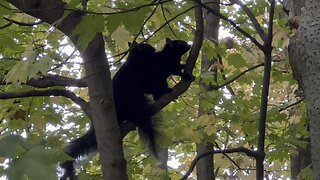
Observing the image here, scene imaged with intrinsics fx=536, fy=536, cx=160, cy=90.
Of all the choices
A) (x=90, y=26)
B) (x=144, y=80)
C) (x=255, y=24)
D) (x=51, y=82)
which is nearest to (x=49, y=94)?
(x=51, y=82)

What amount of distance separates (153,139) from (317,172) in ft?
5.52

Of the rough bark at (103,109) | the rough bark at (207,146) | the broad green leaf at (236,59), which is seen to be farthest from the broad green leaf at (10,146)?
the rough bark at (207,146)

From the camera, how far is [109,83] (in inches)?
82.2

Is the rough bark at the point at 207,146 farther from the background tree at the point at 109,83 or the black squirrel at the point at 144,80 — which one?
the black squirrel at the point at 144,80

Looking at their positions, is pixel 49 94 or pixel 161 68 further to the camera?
pixel 161 68

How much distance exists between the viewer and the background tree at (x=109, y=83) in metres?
1.58

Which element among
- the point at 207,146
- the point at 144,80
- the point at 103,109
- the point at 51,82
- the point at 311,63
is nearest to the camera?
the point at 311,63

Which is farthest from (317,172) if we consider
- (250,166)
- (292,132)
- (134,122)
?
(250,166)

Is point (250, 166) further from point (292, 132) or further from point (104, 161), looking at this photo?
point (104, 161)

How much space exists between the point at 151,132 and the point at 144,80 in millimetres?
352

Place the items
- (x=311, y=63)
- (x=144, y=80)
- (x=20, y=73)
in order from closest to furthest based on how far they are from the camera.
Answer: (x=311, y=63) → (x=20, y=73) → (x=144, y=80)

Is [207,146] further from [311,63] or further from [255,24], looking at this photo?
[311,63]

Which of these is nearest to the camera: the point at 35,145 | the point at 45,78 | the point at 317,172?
the point at 35,145

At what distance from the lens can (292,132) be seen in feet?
11.0
